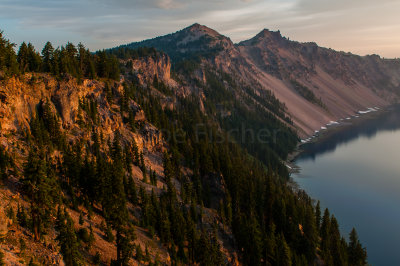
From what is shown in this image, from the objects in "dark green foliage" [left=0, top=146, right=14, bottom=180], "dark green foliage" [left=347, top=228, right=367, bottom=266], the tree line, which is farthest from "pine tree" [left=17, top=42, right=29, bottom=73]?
"dark green foliage" [left=347, top=228, right=367, bottom=266]

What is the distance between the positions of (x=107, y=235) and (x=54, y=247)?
436 inches

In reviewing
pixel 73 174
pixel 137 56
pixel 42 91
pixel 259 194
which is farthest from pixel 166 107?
pixel 73 174

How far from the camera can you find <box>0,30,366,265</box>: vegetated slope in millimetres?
35719

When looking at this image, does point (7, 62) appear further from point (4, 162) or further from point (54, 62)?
point (4, 162)

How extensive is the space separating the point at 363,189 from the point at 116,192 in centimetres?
11999

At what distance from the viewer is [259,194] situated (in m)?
86.3

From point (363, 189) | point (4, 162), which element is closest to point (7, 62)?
point (4, 162)

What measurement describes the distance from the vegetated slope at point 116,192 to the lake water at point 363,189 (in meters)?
24.3

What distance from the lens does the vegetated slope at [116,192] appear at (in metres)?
35.7

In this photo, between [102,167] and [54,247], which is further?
[102,167]

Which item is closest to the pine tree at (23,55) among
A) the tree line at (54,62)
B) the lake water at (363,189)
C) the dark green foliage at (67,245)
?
the tree line at (54,62)

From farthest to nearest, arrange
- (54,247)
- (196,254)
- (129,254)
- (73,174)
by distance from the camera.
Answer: (196,254), (73,174), (129,254), (54,247)

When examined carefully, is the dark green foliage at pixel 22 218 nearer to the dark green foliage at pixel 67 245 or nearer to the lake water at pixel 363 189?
the dark green foliage at pixel 67 245

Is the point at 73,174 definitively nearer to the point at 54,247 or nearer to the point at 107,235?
the point at 107,235
